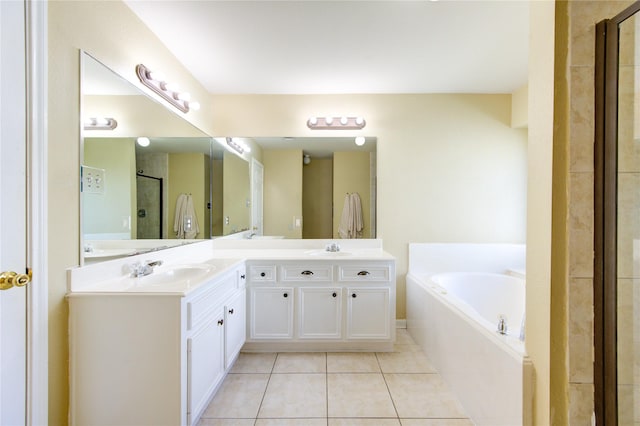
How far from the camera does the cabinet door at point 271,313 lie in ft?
7.84

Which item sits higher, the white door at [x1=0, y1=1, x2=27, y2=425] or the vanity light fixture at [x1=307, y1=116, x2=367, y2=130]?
the vanity light fixture at [x1=307, y1=116, x2=367, y2=130]

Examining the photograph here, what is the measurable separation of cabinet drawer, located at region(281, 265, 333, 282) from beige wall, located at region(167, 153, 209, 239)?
2.87 ft

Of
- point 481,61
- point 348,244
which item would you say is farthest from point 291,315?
point 481,61

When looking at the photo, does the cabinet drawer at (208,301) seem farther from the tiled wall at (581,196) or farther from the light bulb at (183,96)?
the tiled wall at (581,196)

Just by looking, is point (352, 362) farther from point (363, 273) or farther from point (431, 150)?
point (431, 150)

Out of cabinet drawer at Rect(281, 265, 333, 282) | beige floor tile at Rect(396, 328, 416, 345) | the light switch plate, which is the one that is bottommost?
beige floor tile at Rect(396, 328, 416, 345)

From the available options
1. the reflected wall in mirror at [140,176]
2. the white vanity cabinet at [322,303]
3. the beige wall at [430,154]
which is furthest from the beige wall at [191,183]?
the white vanity cabinet at [322,303]

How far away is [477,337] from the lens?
1.59 meters

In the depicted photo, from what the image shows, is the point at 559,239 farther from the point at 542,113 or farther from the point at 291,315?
the point at 291,315

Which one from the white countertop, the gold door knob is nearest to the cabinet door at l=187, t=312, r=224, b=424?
the white countertop

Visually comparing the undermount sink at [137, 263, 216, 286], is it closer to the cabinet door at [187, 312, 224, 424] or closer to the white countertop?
the white countertop

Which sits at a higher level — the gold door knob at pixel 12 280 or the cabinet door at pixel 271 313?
the gold door knob at pixel 12 280

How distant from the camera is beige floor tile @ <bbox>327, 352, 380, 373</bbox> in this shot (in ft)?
7.05

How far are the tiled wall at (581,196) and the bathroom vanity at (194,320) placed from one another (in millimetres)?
1349
